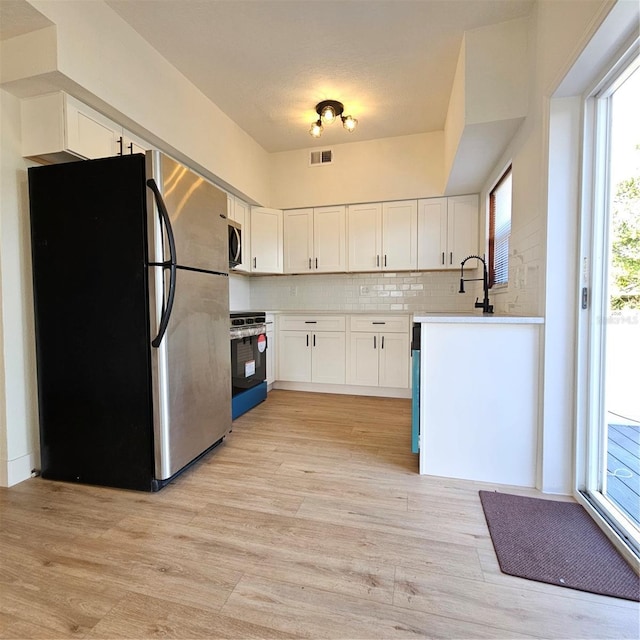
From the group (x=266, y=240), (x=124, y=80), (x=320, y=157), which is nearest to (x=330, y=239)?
(x=266, y=240)

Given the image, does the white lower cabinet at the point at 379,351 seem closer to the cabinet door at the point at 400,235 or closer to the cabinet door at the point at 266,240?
the cabinet door at the point at 400,235

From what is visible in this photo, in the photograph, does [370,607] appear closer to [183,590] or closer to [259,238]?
[183,590]

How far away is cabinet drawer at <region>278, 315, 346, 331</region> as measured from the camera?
384cm

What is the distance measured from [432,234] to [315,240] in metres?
1.34

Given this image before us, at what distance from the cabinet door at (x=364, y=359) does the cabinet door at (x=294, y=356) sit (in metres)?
0.53

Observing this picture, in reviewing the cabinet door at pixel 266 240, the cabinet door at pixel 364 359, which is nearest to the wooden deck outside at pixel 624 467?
the cabinet door at pixel 364 359

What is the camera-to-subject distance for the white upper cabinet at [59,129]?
1.86m

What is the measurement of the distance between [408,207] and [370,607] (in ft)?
11.6

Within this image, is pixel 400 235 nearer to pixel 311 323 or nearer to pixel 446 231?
pixel 446 231

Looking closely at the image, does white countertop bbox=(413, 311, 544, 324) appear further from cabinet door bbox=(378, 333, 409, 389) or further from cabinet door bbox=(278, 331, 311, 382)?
A: cabinet door bbox=(278, 331, 311, 382)

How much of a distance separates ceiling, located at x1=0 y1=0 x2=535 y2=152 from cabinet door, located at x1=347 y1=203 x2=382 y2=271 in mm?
922

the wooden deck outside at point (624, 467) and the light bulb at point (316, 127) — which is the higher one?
the light bulb at point (316, 127)

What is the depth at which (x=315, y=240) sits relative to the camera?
404 cm

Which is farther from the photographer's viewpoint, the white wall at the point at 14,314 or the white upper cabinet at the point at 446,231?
the white upper cabinet at the point at 446,231
